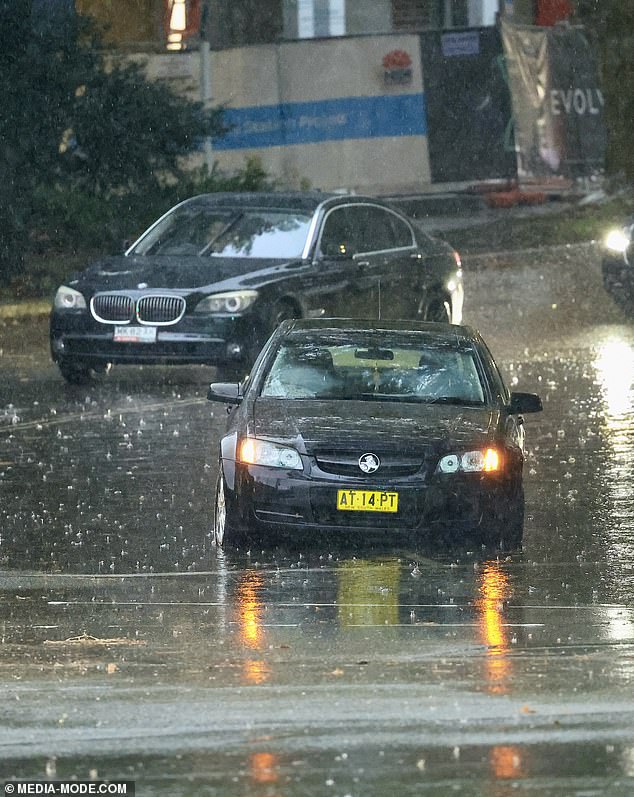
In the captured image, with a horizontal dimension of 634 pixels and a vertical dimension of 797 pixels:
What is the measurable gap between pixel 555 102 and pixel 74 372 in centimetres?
2010

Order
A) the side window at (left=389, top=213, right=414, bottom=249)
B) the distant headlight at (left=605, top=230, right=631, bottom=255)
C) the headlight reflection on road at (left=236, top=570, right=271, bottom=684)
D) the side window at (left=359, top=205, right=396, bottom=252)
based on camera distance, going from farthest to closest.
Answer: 1. the distant headlight at (left=605, top=230, right=631, bottom=255)
2. the side window at (left=389, top=213, right=414, bottom=249)
3. the side window at (left=359, top=205, right=396, bottom=252)
4. the headlight reflection on road at (left=236, top=570, right=271, bottom=684)

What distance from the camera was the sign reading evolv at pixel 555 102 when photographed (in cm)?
3666

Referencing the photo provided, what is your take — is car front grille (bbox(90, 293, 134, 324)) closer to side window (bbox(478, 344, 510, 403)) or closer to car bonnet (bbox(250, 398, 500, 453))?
side window (bbox(478, 344, 510, 403))

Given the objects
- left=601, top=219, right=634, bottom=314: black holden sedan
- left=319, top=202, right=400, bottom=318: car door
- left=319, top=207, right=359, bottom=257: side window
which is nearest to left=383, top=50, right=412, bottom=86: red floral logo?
left=601, top=219, right=634, bottom=314: black holden sedan

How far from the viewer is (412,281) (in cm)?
2059

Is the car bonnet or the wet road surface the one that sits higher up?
the car bonnet

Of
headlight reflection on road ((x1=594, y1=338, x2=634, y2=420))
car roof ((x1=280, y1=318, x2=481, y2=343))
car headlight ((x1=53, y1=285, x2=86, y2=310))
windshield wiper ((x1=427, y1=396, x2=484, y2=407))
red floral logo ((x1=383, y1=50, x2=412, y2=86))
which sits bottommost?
headlight reflection on road ((x1=594, y1=338, x2=634, y2=420))

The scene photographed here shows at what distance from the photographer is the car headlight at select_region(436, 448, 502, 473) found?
425 inches

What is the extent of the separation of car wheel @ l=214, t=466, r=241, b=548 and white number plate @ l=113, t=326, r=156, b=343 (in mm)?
7155

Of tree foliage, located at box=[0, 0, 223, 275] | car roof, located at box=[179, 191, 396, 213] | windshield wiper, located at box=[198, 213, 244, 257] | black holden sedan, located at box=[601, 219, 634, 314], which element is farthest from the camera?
tree foliage, located at box=[0, 0, 223, 275]

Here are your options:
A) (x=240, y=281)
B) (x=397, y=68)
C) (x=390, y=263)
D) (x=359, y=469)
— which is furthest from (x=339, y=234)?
(x=397, y=68)

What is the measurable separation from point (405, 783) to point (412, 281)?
1445 cm

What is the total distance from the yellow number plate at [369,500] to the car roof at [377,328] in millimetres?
1740

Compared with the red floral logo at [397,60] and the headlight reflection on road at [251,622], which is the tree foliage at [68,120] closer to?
the red floral logo at [397,60]
